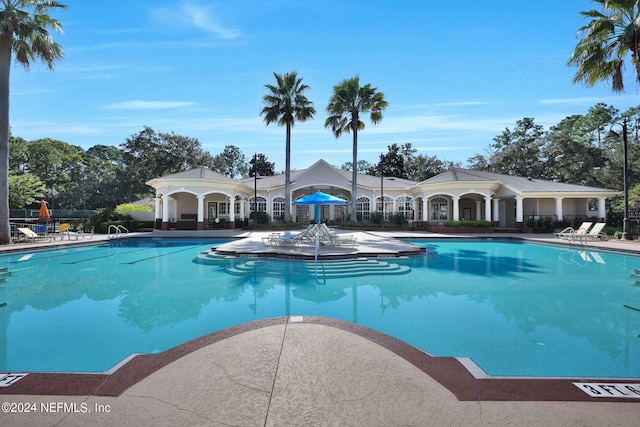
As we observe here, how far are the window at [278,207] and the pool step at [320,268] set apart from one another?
17.9 metres

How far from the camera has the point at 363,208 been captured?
3014 centimetres

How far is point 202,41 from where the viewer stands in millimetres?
12328

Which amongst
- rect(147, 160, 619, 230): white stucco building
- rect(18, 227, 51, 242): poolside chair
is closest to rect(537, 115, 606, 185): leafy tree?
rect(147, 160, 619, 230): white stucco building

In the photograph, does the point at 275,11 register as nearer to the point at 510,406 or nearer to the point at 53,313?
the point at 53,313

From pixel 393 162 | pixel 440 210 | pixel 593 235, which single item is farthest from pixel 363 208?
pixel 393 162

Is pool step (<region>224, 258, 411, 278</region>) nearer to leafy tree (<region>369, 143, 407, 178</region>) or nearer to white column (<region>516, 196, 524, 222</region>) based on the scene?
white column (<region>516, 196, 524, 222</region>)

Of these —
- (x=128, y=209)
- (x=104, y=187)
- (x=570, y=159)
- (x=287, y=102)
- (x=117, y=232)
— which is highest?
(x=287, y=102)

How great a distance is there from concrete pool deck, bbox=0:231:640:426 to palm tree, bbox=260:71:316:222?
24390 millimetres

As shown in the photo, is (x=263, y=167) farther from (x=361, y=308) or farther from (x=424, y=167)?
(x=361, y=308)

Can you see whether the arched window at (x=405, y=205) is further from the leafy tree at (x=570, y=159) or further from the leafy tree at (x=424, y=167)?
the leafy tree at (x=424, y=167)

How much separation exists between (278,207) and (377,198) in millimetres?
8854

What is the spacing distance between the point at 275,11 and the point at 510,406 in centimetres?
1141

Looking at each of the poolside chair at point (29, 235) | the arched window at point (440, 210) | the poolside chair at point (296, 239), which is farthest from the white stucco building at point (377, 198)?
the poolside chair at point (296, 239)

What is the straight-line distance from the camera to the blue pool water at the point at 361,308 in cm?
457
